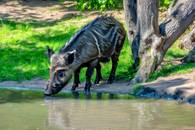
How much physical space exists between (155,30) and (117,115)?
453cm

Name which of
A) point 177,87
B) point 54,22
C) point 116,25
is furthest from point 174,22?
point 54,22

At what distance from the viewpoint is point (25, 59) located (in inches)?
695

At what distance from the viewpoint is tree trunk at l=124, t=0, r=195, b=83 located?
1477 centimetres

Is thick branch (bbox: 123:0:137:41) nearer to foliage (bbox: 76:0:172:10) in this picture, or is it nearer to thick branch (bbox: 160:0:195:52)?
thick branch (bbox: 160:0:195:52)

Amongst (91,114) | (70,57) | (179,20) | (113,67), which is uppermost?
(179,20)

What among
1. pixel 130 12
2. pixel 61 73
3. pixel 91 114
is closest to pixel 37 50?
pixel 130 12

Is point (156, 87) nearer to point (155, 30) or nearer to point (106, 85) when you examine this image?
point (106, 85)

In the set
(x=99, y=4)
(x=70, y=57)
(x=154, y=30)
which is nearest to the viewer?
(x=70, y=57)

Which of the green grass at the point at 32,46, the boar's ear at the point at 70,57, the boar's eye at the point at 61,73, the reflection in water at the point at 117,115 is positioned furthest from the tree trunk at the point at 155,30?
the reflection in water at the point at 117,115

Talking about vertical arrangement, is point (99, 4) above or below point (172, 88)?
above

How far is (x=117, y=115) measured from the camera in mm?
10719

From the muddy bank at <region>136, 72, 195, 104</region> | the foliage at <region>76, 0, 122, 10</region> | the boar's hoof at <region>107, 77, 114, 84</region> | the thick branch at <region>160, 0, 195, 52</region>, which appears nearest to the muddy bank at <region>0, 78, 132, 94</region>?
the boar's hoof at <region>107, 77, 114, 84</region>

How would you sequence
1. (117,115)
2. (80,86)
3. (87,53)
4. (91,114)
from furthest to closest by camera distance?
(80,86) < (87,53) < (91,114) < (117,115)

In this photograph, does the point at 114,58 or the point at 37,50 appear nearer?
the point at 114,58
